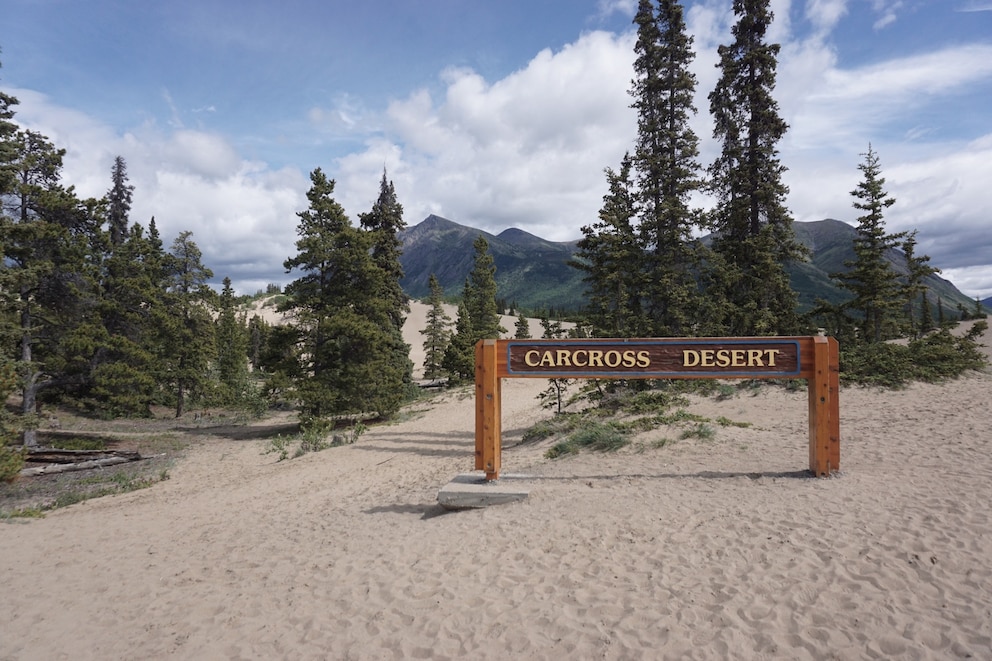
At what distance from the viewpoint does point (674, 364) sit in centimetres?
882

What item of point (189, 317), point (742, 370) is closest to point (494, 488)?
point (742, 370)

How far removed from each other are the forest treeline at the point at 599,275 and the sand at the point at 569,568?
939cm

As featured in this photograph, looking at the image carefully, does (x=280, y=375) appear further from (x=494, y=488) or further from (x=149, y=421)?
(x=494, y=488)

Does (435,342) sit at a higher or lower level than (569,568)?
higher

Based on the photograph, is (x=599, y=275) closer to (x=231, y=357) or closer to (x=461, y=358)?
(x=461, y=358)

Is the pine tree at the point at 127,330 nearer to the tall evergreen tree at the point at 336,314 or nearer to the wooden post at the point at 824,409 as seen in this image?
the tall evergreen tree at the point at 336,314

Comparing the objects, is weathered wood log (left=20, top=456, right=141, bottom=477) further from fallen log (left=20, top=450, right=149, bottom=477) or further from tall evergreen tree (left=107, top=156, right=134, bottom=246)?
tall evergreen tree (left=107, top=156, right=134, bottom=246)

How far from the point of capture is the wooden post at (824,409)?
8438 mm

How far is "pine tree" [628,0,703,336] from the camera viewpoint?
1919 centimetres

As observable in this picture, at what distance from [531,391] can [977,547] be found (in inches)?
1106

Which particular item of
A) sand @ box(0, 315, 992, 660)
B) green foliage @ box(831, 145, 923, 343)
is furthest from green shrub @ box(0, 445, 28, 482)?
green foliage @ box(831, 145, 923, 343)

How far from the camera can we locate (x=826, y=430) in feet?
27.7

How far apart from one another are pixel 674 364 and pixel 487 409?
346 centimetres

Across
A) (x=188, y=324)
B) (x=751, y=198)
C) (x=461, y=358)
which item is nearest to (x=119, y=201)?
(x=188, y=324)
